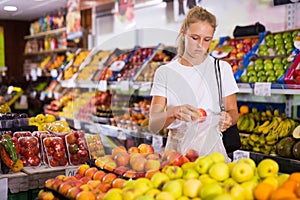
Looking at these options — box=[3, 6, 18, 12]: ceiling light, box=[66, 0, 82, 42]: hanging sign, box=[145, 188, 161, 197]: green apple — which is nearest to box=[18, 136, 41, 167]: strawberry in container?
box=[145, 188, 161, 197]: green apple

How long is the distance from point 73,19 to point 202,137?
453 cm

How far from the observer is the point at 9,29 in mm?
7887

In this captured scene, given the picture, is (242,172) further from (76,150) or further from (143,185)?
(76,150)

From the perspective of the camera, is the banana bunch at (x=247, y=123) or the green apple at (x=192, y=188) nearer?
the green apple at (x=192, y=188)

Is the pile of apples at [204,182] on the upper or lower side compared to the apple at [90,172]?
upper

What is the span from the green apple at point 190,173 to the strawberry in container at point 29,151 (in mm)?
1229

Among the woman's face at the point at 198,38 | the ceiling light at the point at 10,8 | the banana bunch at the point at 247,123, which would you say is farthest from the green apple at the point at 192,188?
the ceiling light at the point at 10,8

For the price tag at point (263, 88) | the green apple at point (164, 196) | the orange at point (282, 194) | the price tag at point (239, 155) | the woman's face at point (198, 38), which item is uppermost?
the woman's face at point (198, 38)

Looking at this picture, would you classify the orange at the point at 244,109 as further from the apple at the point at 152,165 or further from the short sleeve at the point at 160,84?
the apple at the point at 152,165

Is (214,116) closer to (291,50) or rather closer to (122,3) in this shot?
(291,50)

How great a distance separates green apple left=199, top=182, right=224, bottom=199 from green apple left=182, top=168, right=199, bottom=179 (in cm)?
14

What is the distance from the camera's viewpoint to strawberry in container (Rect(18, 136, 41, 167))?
8.67 feet

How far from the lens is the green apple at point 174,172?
1755 mm

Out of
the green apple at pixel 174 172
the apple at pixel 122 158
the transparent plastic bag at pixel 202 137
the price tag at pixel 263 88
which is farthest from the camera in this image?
the price tag at pixel 263 88
